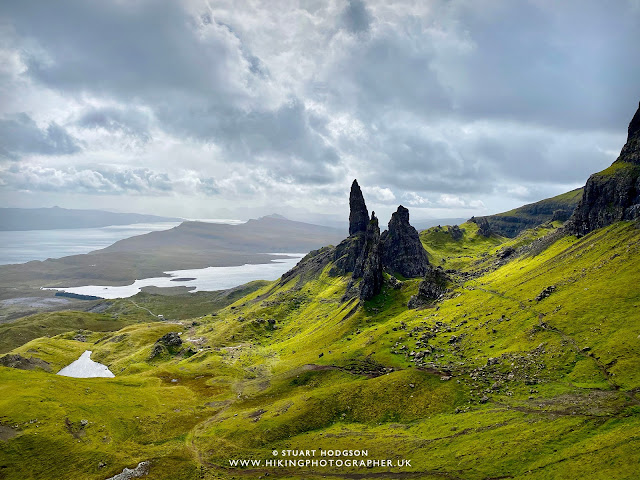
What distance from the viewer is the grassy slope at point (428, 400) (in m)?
62.7

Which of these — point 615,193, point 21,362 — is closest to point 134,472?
point 21,362

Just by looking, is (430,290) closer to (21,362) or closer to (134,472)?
Result: (134,472)

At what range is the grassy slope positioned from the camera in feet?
206

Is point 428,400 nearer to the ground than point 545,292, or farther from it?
nearer to the ground

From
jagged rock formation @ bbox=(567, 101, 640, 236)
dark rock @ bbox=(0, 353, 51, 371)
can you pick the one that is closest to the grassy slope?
jagged rock formation @ bbox=(567, 101, 640, 236)

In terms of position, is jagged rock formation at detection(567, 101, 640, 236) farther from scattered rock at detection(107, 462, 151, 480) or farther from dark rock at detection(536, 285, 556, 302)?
scattered rock at detection(107, 462, 151, 480)

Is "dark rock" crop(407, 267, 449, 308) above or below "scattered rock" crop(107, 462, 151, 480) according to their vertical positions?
above

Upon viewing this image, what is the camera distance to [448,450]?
6662 cm

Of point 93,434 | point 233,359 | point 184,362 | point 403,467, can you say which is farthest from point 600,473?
point 184,362

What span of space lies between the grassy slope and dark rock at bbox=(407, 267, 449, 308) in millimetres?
14983

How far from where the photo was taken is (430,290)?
16825cm

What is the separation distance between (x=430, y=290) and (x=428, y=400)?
85637 millimetres

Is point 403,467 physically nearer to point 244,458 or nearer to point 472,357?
point 244,458

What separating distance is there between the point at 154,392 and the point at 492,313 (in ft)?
412
